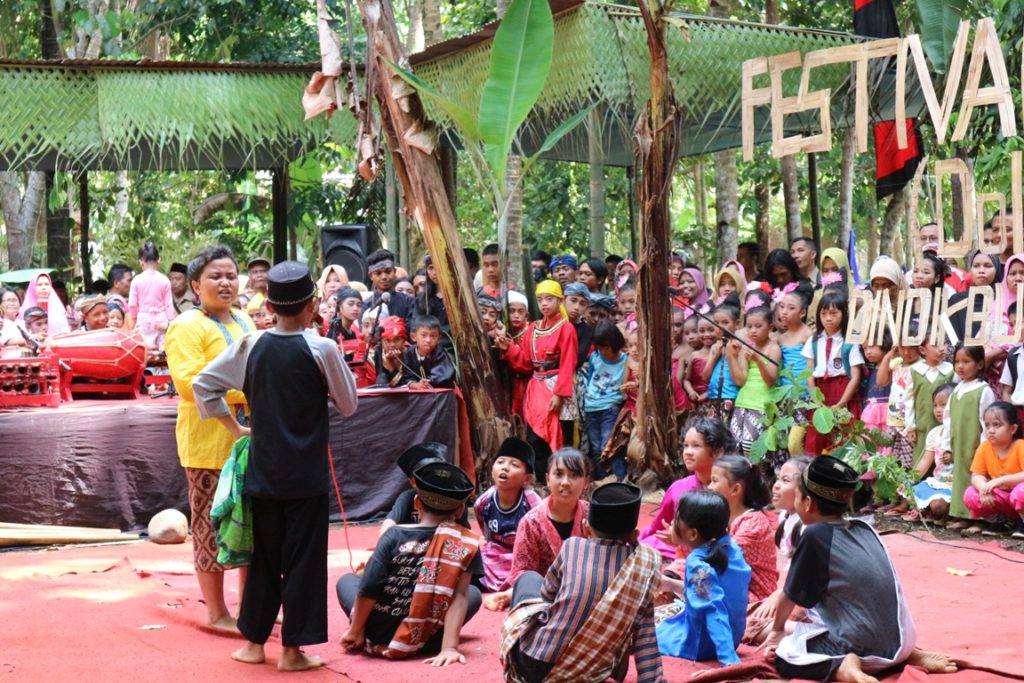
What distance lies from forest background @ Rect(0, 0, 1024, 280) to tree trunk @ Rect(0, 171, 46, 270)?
0.8 inches

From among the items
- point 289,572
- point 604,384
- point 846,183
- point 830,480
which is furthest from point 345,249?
point 830,480

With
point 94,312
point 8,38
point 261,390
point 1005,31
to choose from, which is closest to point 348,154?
point 8,38

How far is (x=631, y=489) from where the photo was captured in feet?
14.7

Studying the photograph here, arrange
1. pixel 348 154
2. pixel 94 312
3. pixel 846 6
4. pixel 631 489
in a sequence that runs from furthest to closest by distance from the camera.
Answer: pixel 348 154
pixel 846 6
pixel 94 312
pixel 631 489

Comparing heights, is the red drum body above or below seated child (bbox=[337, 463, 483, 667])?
above

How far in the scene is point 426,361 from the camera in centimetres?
908

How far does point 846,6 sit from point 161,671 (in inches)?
481

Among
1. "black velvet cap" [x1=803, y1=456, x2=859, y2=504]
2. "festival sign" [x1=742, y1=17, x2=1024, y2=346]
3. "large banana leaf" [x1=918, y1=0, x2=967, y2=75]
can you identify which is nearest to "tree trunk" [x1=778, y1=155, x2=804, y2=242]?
"large banana leaf" [x1=918, y1=0, x2=967, y2=75]

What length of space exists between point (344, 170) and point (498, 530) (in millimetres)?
13779

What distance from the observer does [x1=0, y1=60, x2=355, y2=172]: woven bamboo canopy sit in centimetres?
1141

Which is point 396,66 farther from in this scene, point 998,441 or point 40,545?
point 998,441

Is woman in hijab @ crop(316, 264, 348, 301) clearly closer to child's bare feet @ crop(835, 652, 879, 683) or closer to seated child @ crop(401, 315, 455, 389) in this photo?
seated child @ crop(401, 315, 455, 389)

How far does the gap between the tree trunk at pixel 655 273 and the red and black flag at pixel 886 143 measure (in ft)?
8.72

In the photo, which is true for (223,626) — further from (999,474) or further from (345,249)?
(345,249)
